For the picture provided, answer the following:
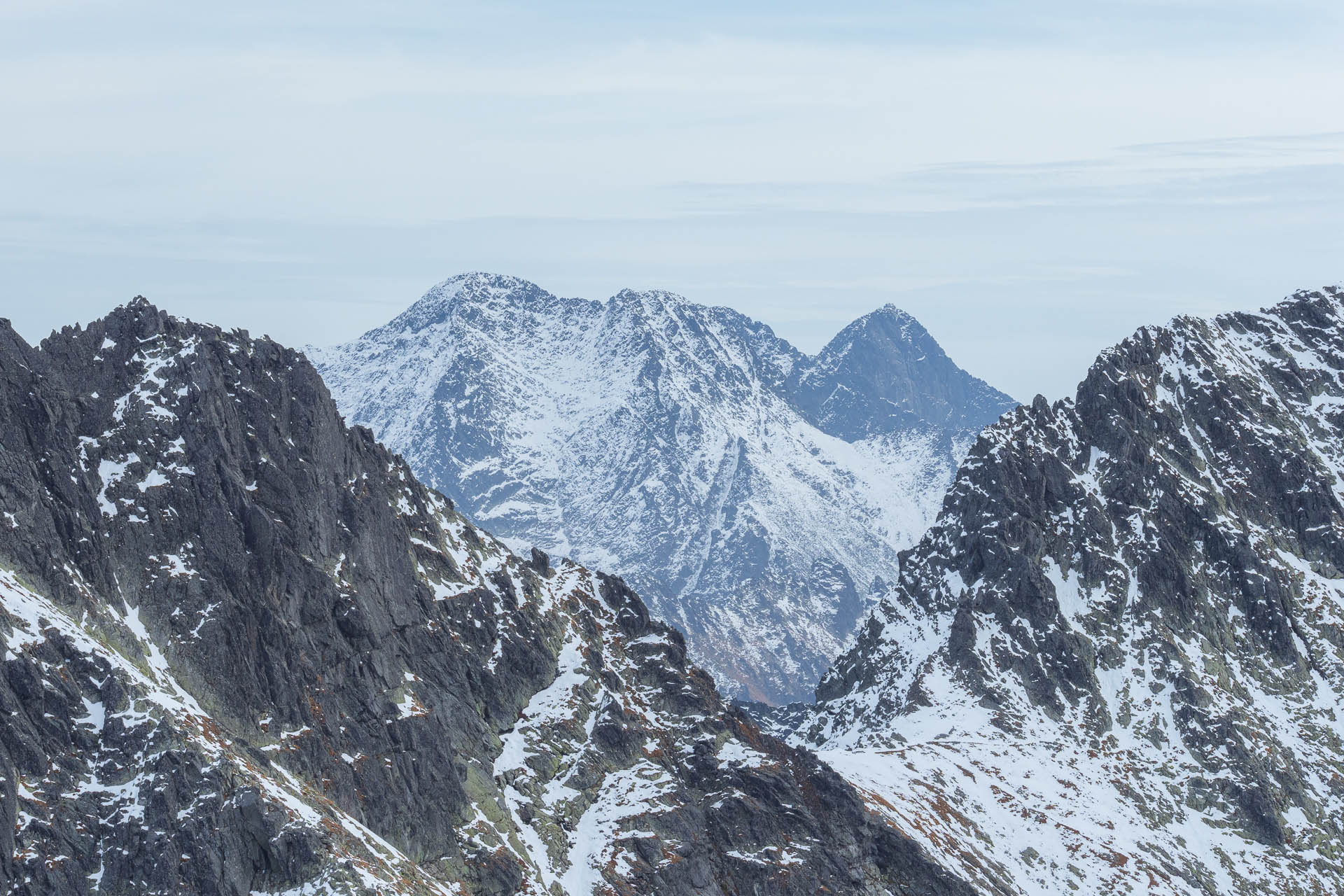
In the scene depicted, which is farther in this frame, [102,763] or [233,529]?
[233,529]

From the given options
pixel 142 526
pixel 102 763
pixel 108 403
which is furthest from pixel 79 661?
pixel 108 403

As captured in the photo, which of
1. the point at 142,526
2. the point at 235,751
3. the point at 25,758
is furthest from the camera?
the point at 142,526

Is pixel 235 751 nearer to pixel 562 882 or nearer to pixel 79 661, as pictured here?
pixel 79 661

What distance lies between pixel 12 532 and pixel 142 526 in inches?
592

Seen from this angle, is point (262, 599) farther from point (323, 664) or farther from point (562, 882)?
point (562, 882)

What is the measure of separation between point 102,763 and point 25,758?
6762 millimetres

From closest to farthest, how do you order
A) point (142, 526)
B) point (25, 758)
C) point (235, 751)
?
point (25, 758)
point (235, 751)
point (142, 526)

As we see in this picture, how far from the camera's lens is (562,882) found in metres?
198

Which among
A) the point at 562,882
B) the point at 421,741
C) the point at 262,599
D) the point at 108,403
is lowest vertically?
the point at 562,882

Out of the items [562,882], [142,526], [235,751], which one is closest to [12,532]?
[142,526]

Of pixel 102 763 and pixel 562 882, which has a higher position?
pixel 102 763

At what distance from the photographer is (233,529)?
195000 mm

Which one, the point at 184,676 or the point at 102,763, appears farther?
the point at 184,676

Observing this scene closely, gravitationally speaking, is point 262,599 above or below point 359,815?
above
